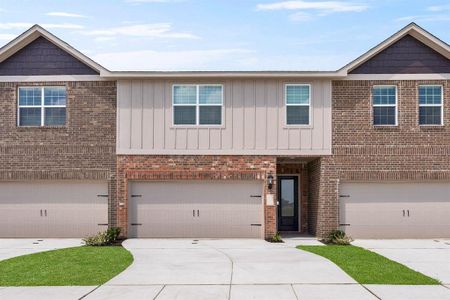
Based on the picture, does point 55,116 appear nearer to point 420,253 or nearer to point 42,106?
point 42,106

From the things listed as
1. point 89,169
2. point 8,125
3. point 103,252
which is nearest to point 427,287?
point 103,252

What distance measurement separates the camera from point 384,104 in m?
20.5

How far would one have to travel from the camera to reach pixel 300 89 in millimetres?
20547

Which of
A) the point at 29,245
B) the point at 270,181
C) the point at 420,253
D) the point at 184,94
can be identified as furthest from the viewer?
the point at 184,94

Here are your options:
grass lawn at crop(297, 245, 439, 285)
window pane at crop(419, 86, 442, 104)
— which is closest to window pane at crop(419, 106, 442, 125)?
window pane at crop(419, 86, 442, 104)

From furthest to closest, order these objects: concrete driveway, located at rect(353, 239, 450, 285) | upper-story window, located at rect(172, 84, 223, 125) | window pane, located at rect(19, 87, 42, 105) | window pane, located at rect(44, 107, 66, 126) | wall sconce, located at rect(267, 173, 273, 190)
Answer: window pane, located at rect(19, 87, 42, 105)
window pane, located at rect(44, 107, 66, 126)
upper-story window, located at rect(172, 84, 223, 125)
wall sconce, located at rect(267, 173, 273, 190)
concrete driveway, located at rect(353, 239, 450, 285)

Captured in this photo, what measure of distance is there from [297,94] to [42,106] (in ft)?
29.4

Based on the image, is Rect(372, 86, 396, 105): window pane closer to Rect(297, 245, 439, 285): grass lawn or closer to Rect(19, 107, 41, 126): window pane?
Rect(297, 245, 439, 285): grass lawn

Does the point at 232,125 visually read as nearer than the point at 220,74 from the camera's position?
No

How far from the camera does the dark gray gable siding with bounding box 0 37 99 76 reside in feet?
68.2

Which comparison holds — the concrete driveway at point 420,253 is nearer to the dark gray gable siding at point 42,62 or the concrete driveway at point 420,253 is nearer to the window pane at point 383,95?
the window pane at point 383,95

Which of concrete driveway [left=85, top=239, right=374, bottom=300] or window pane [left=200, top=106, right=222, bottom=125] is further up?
window pane [left=200, top=106, right=222, bottom=125]

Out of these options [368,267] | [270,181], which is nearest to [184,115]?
[270,181]

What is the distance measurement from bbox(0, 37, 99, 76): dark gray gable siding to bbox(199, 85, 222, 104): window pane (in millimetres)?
3805
